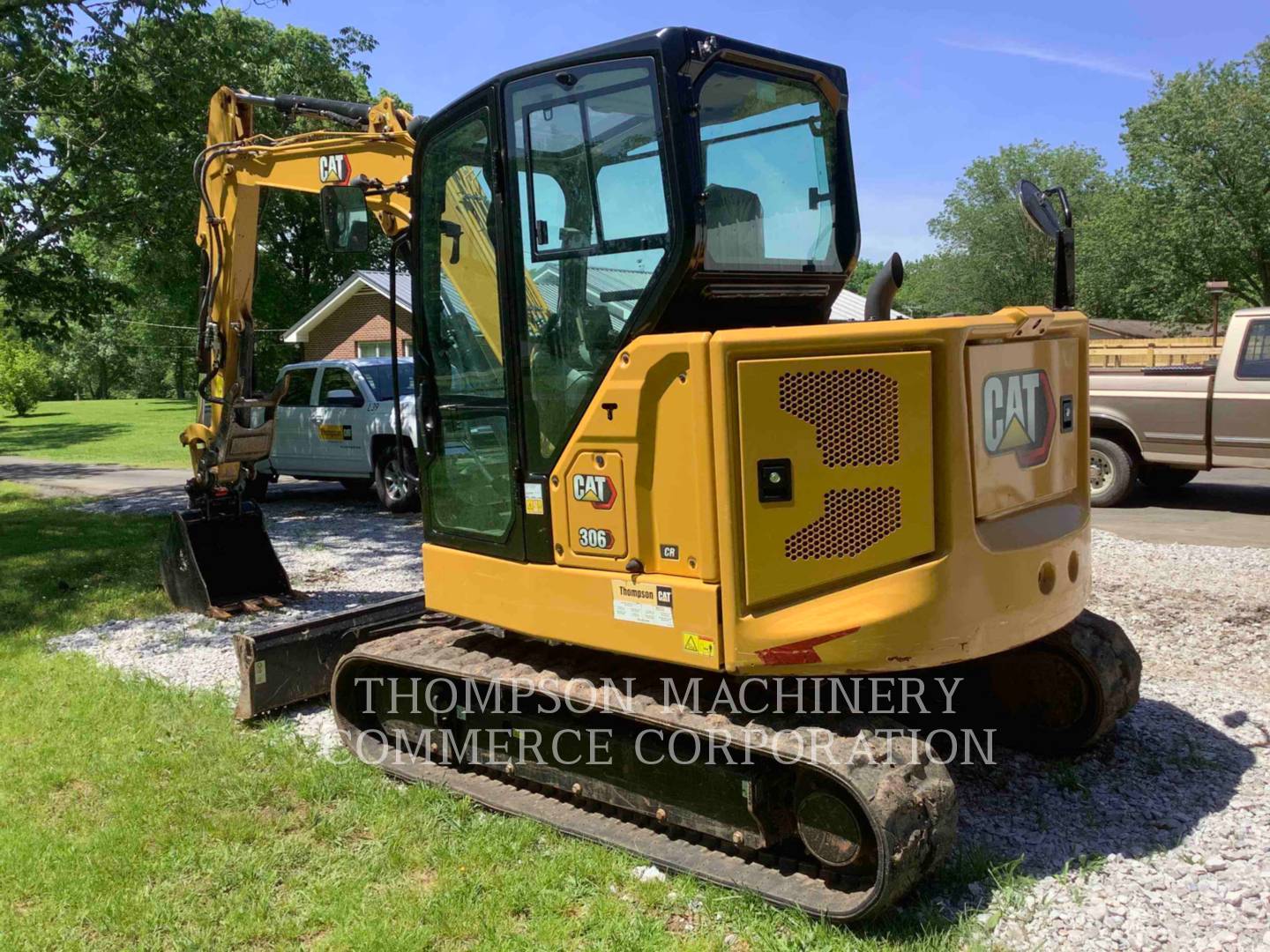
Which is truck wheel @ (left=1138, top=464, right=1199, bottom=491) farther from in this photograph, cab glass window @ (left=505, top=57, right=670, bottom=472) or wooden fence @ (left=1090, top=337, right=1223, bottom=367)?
cab glass window @ (left=505, top=57, right=670, bottom=472)

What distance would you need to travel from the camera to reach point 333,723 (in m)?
5.77

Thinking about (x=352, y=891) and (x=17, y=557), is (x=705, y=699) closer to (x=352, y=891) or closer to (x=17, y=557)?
(x=352, y=891)

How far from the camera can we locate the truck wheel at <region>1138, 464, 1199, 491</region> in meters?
12.7

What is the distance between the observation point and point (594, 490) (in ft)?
13.5

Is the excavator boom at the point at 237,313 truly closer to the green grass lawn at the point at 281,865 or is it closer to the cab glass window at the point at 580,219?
the cab glass window at the point at 580,219

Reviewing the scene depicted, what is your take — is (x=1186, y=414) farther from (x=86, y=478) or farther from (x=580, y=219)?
(x=86, y=478)

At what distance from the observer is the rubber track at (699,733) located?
347 centimetres

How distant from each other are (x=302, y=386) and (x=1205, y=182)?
32464mm

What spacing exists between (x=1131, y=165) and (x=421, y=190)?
39398mm

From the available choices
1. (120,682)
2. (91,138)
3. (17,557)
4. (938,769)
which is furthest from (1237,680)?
(91,138)

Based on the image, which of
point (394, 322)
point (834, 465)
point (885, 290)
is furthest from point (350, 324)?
point (834, 465)

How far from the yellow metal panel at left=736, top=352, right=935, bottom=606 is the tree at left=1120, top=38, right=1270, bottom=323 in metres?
36.8

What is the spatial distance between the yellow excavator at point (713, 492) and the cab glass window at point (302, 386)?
973cm

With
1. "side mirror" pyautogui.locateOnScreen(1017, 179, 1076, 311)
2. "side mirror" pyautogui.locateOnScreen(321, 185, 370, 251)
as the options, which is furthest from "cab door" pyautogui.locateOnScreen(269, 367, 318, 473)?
"side mirror" pyautogui.locateOnScreen(1017, 179, 1076, 311)
